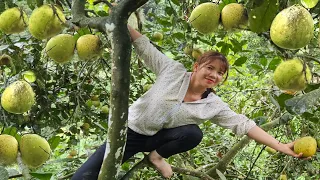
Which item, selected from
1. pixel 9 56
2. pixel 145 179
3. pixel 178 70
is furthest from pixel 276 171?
pixel 9 56

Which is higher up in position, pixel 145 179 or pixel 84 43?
pixel 84 43

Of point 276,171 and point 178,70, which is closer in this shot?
point 178,70

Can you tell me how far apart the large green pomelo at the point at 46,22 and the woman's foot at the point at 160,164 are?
2.52 feet

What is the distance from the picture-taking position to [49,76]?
8.99 ft

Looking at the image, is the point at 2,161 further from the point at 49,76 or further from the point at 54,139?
the point at 49,76

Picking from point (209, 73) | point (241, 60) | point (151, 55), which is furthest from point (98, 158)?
point (241, 60)

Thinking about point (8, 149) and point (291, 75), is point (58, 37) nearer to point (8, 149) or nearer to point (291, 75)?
point (8, 149)

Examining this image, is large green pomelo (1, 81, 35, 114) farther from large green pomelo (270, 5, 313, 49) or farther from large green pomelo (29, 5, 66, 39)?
large green pomelo (270, 5, 313, 49)

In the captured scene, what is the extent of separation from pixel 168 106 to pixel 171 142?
18 cm

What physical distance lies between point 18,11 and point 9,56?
0.31 m

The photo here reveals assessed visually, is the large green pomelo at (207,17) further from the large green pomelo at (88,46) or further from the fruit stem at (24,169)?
the fruit stem at (24,169)

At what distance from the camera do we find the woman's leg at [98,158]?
2031 millimetres

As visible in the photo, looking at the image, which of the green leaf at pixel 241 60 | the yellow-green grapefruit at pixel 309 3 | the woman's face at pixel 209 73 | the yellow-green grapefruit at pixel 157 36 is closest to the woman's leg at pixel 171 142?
the woman's face at pixel 209 73

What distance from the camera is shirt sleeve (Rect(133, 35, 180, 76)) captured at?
1921 millimetres
